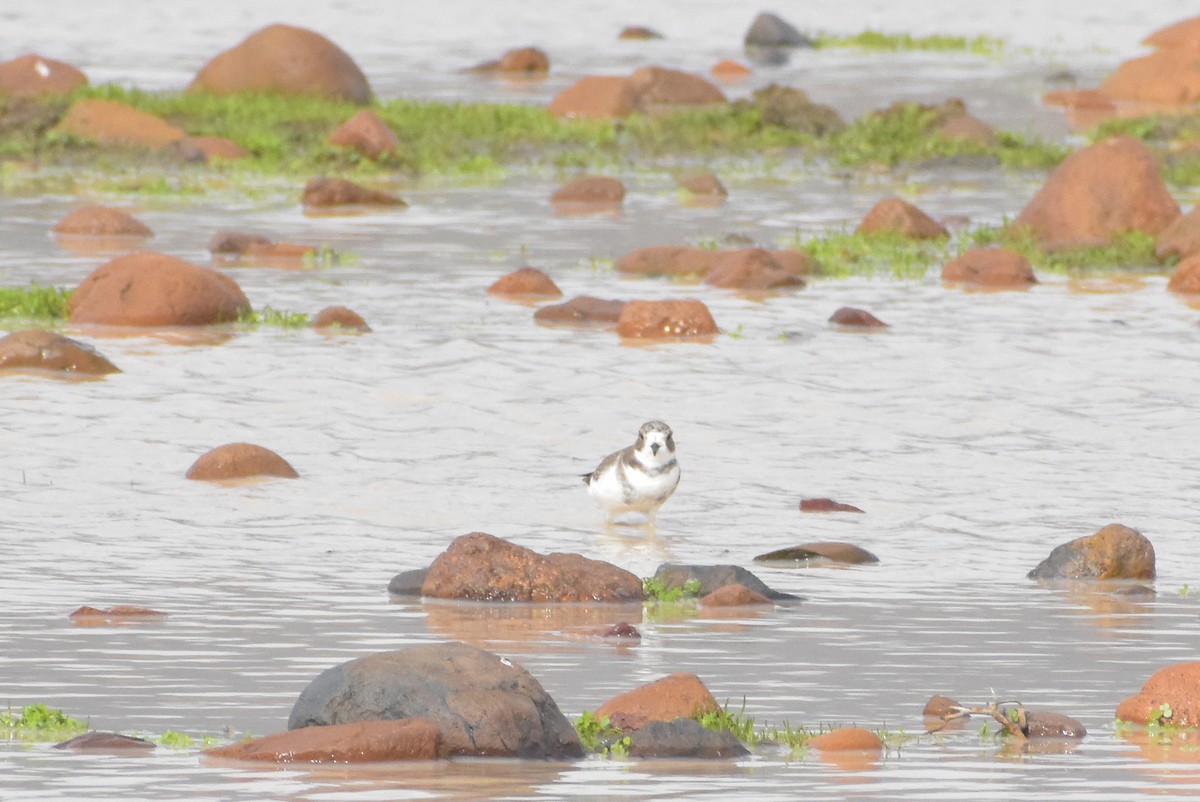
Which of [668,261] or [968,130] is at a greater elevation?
[968,130]

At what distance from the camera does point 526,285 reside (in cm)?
2136

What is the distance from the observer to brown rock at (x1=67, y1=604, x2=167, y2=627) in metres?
9.84

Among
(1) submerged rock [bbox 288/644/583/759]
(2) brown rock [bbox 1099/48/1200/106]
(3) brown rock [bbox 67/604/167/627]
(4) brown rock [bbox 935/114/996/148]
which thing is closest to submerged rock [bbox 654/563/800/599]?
(3) brown rock [bbox 67/604/167/627]

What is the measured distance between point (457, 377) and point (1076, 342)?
5140 millimetres

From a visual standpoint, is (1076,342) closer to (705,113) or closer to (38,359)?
(38,359)

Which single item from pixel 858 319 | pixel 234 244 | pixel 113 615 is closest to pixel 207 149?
pixel 234 244

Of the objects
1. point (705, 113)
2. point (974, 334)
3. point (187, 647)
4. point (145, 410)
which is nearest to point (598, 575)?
point (187, 647)

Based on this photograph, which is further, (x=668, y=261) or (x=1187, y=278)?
(x=668, y=261)

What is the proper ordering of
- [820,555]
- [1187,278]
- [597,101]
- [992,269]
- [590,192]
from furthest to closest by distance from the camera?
[597,101]
[590,192]
[992,269]
[1187,278]
[820,555]

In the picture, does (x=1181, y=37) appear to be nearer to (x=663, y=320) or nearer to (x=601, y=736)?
(x=663, y=320)

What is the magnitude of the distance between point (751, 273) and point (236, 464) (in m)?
9.15

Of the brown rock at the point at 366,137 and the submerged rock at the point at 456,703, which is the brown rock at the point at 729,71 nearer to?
the brown rock at the point at 366,137

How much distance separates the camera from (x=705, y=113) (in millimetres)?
37312

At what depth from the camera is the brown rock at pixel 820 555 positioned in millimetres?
11836
